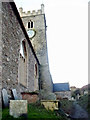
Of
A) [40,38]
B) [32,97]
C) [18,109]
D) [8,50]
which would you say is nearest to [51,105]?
[32,97]

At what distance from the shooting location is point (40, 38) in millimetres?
20109

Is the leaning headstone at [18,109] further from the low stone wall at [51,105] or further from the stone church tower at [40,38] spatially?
the stone church tower at [40,38]

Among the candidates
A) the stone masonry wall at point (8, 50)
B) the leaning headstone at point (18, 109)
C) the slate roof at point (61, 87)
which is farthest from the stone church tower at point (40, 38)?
the leaning headstone at point (18, 109)

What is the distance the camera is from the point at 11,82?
645 cm

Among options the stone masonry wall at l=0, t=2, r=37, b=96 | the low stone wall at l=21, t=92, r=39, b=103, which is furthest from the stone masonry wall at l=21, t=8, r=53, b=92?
the stone masonry wall at l=0, t=2, r=37, b=96

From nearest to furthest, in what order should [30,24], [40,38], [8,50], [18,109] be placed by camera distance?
1. [18,109]
2. [8,50]
3. [40,38]
4. [30,24]

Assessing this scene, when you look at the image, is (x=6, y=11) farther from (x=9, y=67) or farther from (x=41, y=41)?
(x=41, y=41)

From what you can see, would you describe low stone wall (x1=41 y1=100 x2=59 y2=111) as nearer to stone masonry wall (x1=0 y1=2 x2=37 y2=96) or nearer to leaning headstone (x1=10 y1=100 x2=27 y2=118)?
stone masonry wall (x1=0 y1=2 x2=37 y2=96)

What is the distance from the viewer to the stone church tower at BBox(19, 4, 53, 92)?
17406 millimetres

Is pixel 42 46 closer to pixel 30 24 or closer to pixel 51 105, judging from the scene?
pixel 30 24

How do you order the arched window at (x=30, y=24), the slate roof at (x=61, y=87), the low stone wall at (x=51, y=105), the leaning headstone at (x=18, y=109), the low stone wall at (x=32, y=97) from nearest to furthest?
the leaning headstone at (x=18, y=109)
the low stone wall at (x=51, y=105)
the low stone wall at (x=32, y=97)
the arched window at (x=30, y=24)
the slate roof at (x=61, y=87)

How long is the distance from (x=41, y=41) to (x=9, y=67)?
13.9m

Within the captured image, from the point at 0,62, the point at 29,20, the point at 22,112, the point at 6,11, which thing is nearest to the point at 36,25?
the point at 29,20

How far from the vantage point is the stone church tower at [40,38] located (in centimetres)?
1741
